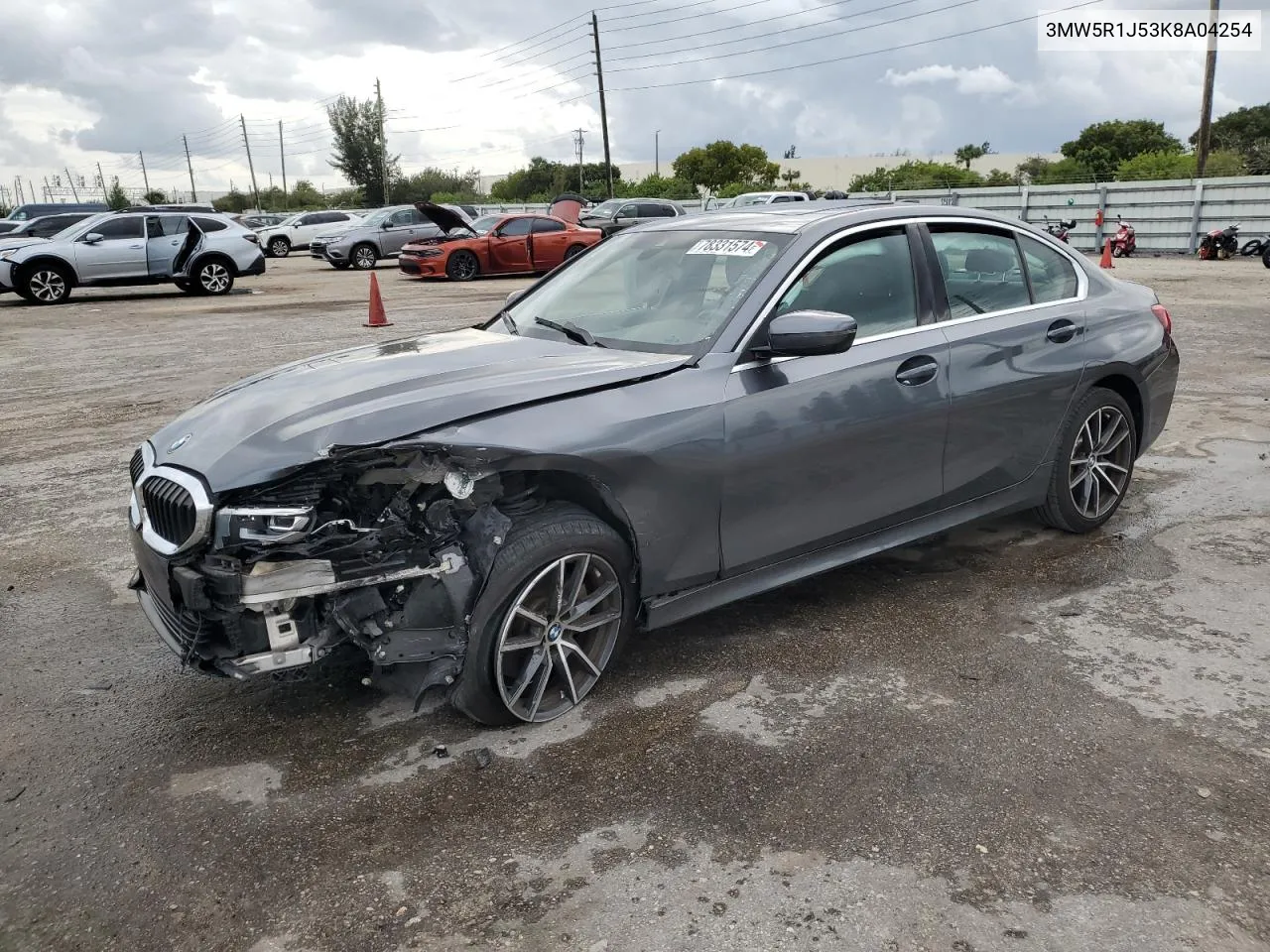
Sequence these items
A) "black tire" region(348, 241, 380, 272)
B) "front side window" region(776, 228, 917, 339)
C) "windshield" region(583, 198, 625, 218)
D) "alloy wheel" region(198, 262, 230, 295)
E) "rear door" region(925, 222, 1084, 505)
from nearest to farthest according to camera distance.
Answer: "front side window" region(776, 228, 917, 339) < "rear door" region(925, 222, 1084, 505) < "alloy wheel" region(198, 262, 230, 295) < "black tire" region(348, 241, 380, 272) < "windshield" region(583, 198, 625, 218)

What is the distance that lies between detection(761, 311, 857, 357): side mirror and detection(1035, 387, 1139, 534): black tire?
1766 mm

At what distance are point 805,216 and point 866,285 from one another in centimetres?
39

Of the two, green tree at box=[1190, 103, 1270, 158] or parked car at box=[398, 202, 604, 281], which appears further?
green tree at box=[1190, 103, 1270, 158]

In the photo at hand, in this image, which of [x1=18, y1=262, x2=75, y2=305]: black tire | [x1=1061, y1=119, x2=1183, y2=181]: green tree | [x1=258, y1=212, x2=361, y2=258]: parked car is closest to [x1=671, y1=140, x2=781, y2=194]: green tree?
[x1=1061, y1=119, x2=1183, y2=181]: green tree

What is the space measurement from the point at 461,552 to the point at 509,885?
993 mm

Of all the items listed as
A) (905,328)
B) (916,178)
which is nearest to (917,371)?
(905,328)

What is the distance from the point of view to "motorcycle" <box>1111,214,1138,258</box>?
26062 millimetres

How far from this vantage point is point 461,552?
315 cm

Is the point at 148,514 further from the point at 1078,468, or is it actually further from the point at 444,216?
the point at 444,216

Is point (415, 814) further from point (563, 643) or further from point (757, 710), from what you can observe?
point (757, 710)

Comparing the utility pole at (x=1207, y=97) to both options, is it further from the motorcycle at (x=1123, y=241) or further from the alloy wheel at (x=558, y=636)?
the alloy wheel at (x=558, y=636)

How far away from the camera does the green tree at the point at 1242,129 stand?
61947mm

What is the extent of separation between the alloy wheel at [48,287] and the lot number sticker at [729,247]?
17777 millimetres

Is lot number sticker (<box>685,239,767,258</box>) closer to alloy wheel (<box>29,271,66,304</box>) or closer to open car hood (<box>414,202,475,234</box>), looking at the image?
open car hood (<box>414,202,475,234</box>)
